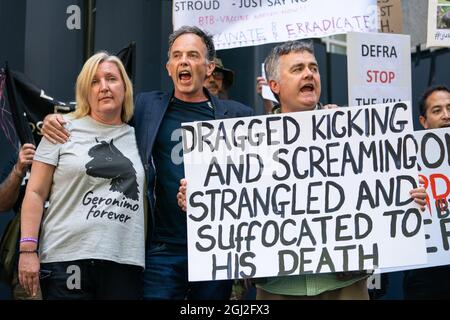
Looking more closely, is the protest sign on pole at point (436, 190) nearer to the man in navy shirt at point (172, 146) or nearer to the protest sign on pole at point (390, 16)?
the man in navy shirt at point (172, 146)

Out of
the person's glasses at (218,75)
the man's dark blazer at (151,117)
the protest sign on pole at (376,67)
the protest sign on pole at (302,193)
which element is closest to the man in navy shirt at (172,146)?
the man's dark blazer at (151,117)

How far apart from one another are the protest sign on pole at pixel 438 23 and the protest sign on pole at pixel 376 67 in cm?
47

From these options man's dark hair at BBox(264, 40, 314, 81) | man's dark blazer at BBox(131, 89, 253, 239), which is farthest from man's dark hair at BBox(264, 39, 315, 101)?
man's dark blazer at BBox(131, 89, 253, 239)

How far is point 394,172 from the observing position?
3.41 meters

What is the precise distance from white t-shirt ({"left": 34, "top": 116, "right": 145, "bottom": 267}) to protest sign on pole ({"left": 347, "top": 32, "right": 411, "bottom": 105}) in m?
1.41

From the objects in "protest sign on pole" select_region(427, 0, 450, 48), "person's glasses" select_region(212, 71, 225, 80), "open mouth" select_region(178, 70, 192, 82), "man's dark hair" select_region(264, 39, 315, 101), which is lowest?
"open mouth" select_region(178, 70, 192, 82)

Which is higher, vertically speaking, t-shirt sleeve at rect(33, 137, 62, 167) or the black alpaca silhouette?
t-shirt sleeve at rect(33, 137, 62, 167)

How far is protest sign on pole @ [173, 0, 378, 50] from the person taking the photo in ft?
15.1

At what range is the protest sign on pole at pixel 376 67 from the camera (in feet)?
13.8

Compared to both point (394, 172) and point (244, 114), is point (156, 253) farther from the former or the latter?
point (394, 172)

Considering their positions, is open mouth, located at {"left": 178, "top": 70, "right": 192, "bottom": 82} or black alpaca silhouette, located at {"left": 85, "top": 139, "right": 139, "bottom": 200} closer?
black alpaca silhouette, located at {"left": 85, "top": 139, "right": 139, "bottom": 200}

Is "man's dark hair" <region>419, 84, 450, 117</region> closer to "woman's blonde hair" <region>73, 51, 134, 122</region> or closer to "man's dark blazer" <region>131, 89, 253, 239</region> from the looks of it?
"man's dark blazer" <region>131, 89, 253, 239</region>

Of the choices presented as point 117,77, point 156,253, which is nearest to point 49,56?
point 117,77

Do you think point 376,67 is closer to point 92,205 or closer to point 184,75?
point 184,75
